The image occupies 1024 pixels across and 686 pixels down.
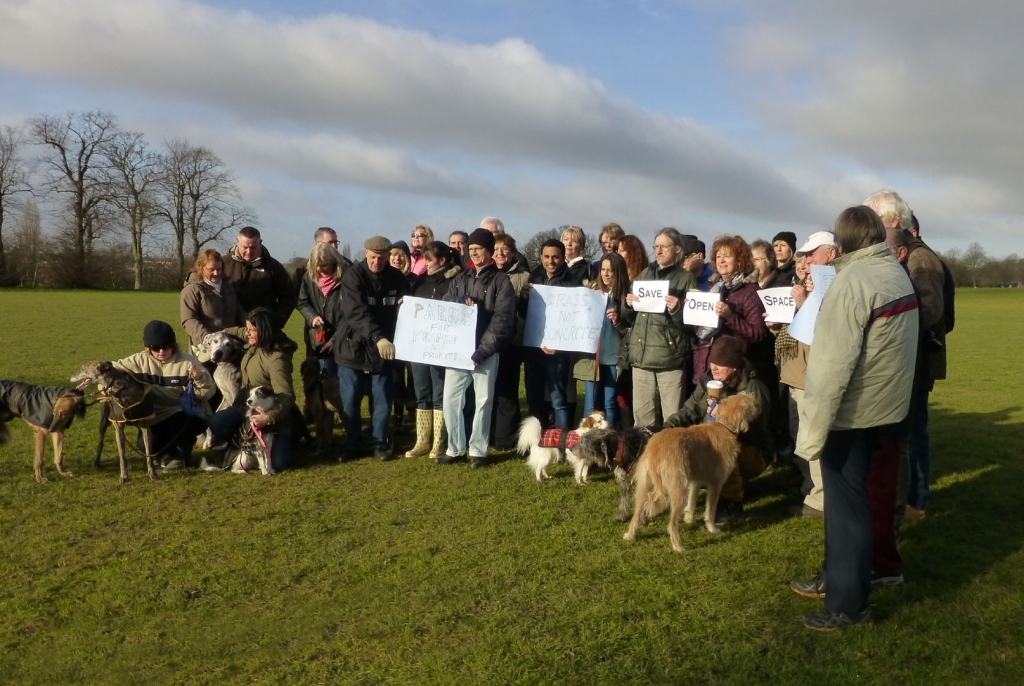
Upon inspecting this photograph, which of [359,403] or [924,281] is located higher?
[924,281]

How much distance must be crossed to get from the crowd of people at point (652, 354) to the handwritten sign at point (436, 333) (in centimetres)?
13

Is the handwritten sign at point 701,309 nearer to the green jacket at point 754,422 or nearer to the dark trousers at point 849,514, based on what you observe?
the green jacket at point 754,422

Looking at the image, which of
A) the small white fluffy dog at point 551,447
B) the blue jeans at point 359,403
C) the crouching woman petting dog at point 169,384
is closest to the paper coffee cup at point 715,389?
the small white fluffy dog at point 551,447

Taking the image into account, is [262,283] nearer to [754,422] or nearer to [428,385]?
[428,385]

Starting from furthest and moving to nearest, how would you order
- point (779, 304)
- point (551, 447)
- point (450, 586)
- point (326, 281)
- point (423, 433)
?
point (326, 281) → point (423, 433) → point (551, 447) → point (779, 304) → point (450, 586)

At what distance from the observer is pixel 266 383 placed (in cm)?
754

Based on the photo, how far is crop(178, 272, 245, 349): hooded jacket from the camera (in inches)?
305

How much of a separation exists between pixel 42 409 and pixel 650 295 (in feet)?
18.7

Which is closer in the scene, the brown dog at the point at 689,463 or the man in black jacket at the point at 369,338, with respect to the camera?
the brown dog at the point at 689,463

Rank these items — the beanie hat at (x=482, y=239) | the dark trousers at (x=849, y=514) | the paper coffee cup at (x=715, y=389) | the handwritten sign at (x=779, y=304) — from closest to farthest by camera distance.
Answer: the dark trousers at (x=849, y=514), the paper coffee cup at (x=715, y=389), the handwritten sign at (x=779, y=304), the beanie hat at (x=482, y=239)

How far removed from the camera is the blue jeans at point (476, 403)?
7.41 metres

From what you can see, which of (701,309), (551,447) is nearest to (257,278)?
(551,447)

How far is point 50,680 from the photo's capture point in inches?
140

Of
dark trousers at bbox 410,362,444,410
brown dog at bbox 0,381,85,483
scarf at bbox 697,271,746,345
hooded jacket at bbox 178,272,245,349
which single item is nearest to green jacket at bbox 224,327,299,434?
hooded jacket at bbox 178,272,245,349
